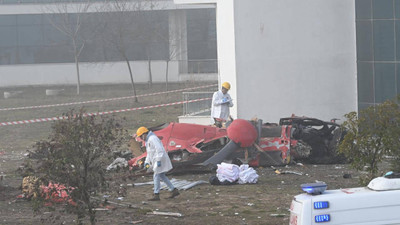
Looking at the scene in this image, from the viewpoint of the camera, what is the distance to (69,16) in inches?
2004

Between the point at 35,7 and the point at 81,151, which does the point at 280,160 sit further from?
the point at 35,7

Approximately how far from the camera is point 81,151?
975cm

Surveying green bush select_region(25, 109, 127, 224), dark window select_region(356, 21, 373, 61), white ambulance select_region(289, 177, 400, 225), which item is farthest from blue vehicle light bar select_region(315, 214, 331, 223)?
dark window select_region(356, 21, 373, 61)

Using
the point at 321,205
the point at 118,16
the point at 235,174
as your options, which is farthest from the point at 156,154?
the point at 118,16

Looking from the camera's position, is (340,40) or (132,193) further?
(340,40)

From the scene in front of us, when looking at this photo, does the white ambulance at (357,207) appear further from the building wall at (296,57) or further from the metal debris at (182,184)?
the building wall at (296,57)

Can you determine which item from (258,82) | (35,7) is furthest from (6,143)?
(35,7)

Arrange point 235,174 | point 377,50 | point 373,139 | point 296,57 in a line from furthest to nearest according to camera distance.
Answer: point 296,57 < point 377,50 < point 235,174 < point 373,139

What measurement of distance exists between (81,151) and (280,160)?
854cm

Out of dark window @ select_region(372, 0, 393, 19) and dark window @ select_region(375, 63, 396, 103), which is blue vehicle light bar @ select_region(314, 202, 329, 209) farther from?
dark window @ select_region(372, 0, 393, 19)

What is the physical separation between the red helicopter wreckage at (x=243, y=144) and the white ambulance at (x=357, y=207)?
30.5 feet

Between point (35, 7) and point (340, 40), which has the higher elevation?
point (35, 7)

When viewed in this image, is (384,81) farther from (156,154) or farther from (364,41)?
(156,154)

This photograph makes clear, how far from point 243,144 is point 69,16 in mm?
36229
